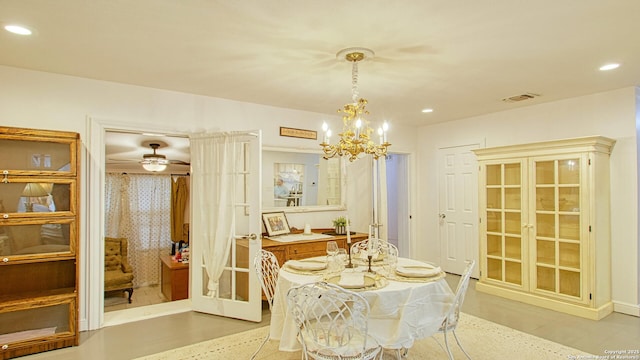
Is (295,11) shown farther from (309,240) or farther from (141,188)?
(141,188)

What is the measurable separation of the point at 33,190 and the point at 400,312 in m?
3.10

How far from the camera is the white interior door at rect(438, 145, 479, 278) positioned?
5301 millimetres

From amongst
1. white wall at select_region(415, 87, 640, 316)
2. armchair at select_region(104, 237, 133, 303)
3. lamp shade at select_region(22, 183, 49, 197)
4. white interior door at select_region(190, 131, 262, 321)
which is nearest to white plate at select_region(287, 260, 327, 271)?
white interior door at select_region(190, 131, 262, 321)

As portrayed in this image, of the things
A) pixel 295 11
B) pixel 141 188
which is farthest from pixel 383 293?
pixel 141 188

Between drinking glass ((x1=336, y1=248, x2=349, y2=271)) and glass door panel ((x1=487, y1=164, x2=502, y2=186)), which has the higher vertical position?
glass door panel ((x1=487, y1=164, x2=502, y2=186))

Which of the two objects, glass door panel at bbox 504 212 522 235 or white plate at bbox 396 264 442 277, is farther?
glass door panel at bbox 504 212 522 235

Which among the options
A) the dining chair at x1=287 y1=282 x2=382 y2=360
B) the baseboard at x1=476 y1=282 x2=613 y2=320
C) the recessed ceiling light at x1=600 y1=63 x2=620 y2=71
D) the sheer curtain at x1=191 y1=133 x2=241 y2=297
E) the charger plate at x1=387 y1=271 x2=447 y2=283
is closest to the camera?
the dining chair at x1=287 y1=282 x2=382 y2=360

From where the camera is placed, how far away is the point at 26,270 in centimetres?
306

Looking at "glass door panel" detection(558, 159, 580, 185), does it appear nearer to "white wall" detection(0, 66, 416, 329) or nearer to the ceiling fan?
"white wall" detection(0, 66, 416, 329)

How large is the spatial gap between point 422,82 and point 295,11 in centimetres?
186

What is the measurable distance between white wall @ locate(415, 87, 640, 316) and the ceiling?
0.85 ft

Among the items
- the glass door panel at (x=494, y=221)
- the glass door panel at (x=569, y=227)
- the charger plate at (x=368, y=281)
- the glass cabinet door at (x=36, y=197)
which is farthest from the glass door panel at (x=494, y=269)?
the glass cabinet door at (x=36, y=197)

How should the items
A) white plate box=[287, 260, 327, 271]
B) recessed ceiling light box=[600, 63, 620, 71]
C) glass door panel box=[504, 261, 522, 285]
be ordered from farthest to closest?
glass door panel box=[504, 261, 522, 285]
recessed ceiling light box=[600, 63, 620, 71]
white plate box=[287, 260, 327, 271]

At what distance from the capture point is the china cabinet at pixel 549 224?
3760 mm
